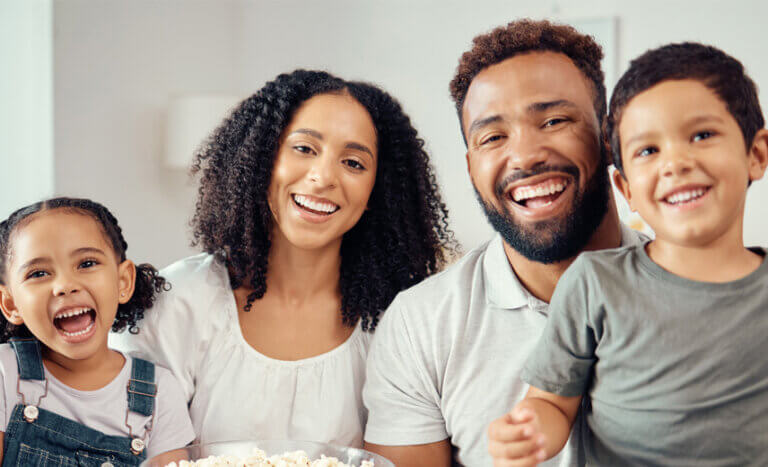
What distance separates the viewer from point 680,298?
1062 mm

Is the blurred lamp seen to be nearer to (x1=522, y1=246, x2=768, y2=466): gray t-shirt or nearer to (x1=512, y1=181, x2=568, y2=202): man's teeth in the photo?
(x1=512, y1=181, x2=568, y2=202): man's teeth

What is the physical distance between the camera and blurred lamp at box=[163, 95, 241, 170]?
3877mm

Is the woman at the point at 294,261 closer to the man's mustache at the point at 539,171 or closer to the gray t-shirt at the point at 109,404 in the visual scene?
the gray t-shirt at the point at 109,404

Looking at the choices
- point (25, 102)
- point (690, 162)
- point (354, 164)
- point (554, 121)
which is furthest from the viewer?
point (25, 102)

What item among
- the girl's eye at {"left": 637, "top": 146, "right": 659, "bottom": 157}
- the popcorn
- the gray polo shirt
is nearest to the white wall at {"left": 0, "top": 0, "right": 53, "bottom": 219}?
the gray polo shirt

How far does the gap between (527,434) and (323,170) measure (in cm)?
85

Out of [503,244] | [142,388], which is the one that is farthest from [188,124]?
[503,244]

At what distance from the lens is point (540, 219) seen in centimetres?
142

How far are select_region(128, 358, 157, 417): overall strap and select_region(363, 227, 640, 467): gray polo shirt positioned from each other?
1.49 ft

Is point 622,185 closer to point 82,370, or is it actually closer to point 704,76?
point 704,76

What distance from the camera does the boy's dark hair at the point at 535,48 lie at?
4.85 feet

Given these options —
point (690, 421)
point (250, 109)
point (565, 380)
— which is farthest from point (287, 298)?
point (690, 421)

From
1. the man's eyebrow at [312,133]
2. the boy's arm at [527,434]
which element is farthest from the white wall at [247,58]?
the boy's arm at [527,434]

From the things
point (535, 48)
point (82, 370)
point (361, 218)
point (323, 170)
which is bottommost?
point (82, 370)
